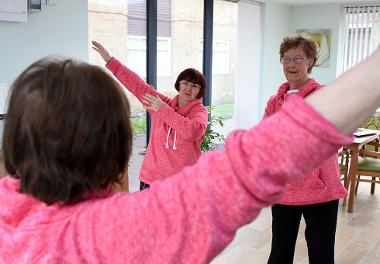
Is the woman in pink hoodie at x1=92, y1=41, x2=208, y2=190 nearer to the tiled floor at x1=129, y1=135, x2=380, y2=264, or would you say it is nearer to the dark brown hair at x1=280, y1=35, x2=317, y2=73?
the dark brown hair at x1=280, y1=35, x2=317, y2=73

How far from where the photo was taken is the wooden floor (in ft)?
10.3

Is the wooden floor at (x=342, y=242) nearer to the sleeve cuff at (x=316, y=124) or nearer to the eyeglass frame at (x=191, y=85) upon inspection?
the eyeglass frame at (x=191, y=85)

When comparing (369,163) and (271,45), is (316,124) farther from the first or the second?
(271,45)

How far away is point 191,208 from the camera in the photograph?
0.50 meters

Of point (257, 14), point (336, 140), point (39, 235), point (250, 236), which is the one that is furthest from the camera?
point (257, 14)

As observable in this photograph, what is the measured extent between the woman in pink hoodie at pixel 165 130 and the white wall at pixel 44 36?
102 centimetres

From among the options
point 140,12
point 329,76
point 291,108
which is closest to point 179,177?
point 291,108

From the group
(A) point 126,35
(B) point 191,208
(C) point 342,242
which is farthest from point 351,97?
(A) point 126,35

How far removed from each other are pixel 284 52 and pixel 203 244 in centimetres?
180

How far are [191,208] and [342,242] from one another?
11.0 ft

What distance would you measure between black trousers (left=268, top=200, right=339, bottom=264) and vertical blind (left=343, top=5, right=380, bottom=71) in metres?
5.59

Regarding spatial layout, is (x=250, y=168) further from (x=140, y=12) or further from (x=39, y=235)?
(x=140, y=12)

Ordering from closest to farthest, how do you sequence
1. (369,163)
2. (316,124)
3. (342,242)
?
(316,124), (342,242), (369,163)

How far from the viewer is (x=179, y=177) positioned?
1.72ft
